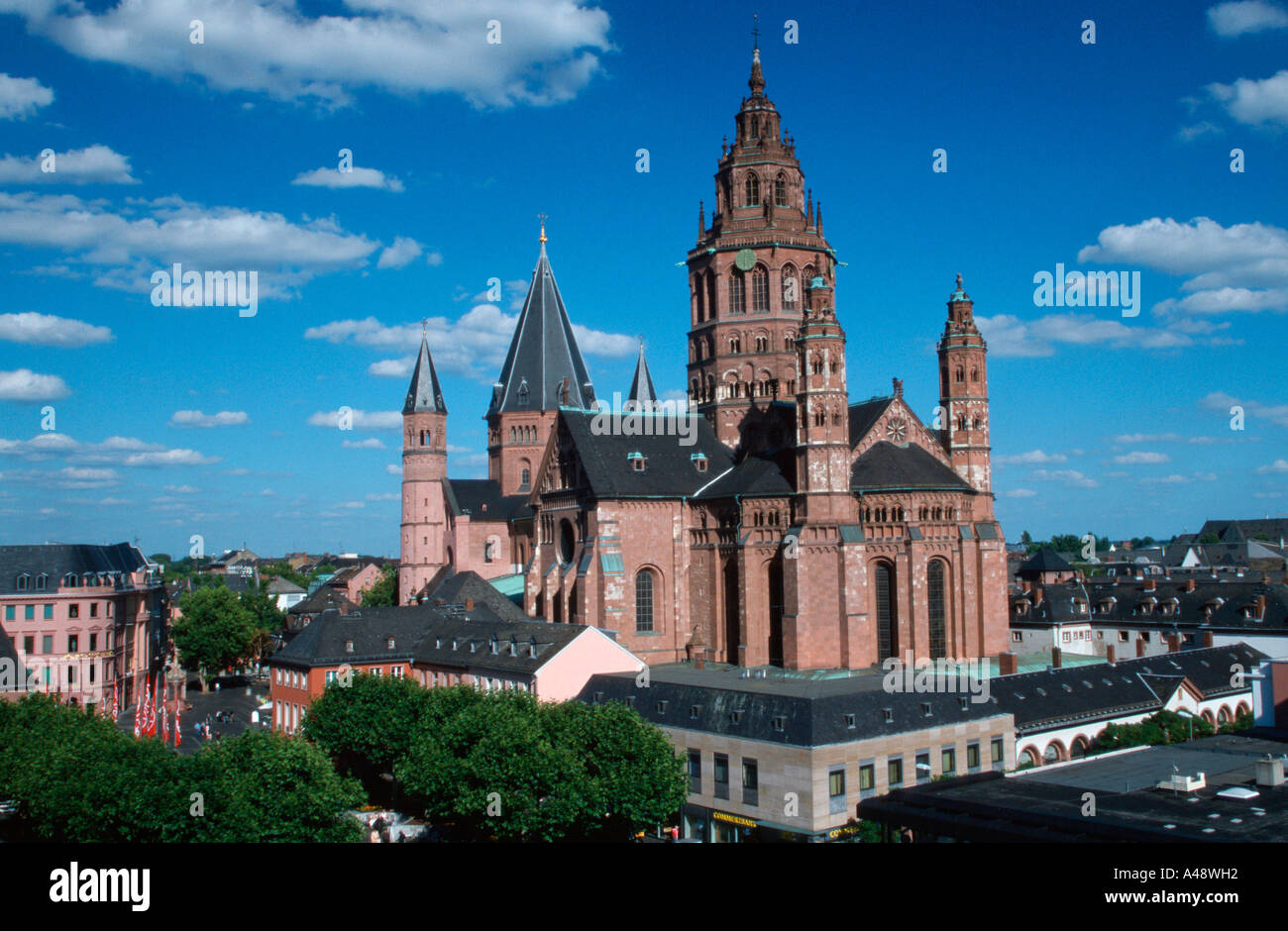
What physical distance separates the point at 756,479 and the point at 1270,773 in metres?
39.7

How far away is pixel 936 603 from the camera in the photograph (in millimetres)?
66875

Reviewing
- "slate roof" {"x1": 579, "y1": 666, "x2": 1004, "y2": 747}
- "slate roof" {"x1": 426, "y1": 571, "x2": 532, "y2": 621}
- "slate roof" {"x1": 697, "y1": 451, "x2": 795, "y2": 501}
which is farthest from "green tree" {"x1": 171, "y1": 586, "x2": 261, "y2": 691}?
"slate roof" {"x1": 579, "y1": 666, "x2": 1004, "y2": 747}

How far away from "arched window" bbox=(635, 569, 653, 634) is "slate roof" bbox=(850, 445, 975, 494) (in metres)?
15.2

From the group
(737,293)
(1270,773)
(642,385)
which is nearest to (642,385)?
(642,385)

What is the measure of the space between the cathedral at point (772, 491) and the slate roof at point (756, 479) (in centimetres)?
19

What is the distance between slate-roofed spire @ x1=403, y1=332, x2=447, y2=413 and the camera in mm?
103562

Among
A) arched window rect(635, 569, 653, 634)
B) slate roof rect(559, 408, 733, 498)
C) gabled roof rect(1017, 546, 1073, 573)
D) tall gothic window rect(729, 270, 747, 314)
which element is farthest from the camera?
gabled roof rect(1017, 546, 1073, 573)

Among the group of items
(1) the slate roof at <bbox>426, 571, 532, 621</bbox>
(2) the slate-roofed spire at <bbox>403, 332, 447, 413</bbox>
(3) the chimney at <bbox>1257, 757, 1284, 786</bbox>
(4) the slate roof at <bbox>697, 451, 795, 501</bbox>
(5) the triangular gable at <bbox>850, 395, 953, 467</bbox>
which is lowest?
(3) the chimney at <bbox>1257, 757, 1284, 786</bbox>

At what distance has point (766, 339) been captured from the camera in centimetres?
7862

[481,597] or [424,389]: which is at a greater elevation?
[424,389]

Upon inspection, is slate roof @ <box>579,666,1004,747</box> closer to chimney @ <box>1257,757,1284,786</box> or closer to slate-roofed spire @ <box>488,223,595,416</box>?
chimney @ <box>1257,757,1284,786</box>

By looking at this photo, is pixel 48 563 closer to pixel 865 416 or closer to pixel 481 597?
pixel 481 597

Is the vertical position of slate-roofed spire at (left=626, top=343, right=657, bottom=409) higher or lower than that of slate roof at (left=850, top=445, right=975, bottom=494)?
higher
